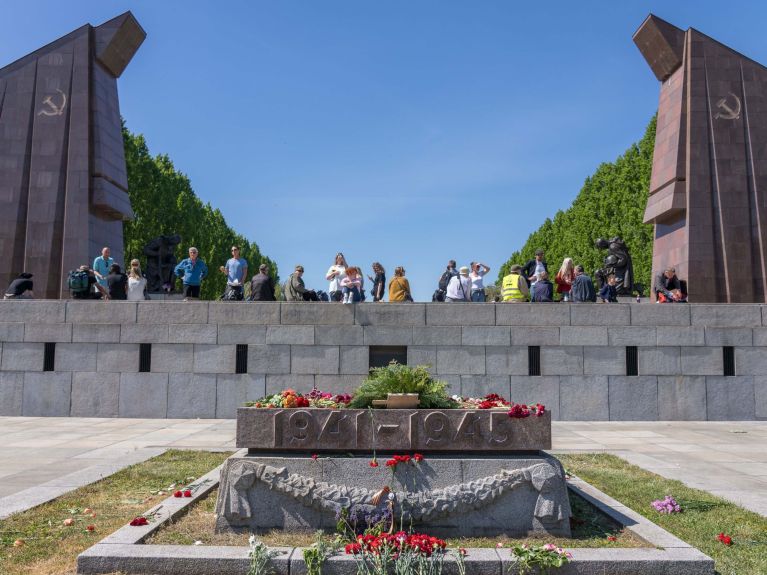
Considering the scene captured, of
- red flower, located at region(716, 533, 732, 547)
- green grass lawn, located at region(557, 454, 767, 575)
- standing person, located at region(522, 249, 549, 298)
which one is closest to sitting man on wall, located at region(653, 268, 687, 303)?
standing person, located at region(522, 249, 549, 298)

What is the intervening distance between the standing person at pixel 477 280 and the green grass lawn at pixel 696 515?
7625mm

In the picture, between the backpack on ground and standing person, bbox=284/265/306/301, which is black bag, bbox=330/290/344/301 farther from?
the backpack on ground

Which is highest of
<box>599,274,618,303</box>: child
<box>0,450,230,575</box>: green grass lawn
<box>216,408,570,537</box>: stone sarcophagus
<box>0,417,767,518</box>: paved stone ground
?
<box>599,274,618,303</box>: child

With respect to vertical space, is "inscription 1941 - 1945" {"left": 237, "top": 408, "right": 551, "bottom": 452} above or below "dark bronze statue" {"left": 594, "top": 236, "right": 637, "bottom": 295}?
below

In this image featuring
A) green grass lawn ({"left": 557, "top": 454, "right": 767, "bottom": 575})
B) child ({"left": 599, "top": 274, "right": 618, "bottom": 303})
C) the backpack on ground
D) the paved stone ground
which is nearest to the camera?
green grass lawn ({"left": 557, "top": 454, "right": 767, "bottom": 575})

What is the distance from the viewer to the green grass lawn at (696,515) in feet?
17.4

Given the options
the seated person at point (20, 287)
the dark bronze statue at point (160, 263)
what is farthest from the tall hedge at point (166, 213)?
the seated person at point (20, 287)

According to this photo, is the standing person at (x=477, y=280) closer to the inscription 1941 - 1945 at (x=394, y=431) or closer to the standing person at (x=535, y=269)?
the standing person at (x=535, y=269)

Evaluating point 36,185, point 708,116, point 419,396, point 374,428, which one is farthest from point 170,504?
point 708,116

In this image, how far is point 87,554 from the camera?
4852 mm

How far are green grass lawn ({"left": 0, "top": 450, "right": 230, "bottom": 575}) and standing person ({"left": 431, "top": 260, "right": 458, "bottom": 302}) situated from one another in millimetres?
9572

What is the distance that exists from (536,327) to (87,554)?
12.1m

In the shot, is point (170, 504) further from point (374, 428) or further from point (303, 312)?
point (303, 312)

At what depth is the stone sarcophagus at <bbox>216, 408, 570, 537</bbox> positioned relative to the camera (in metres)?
5.66
